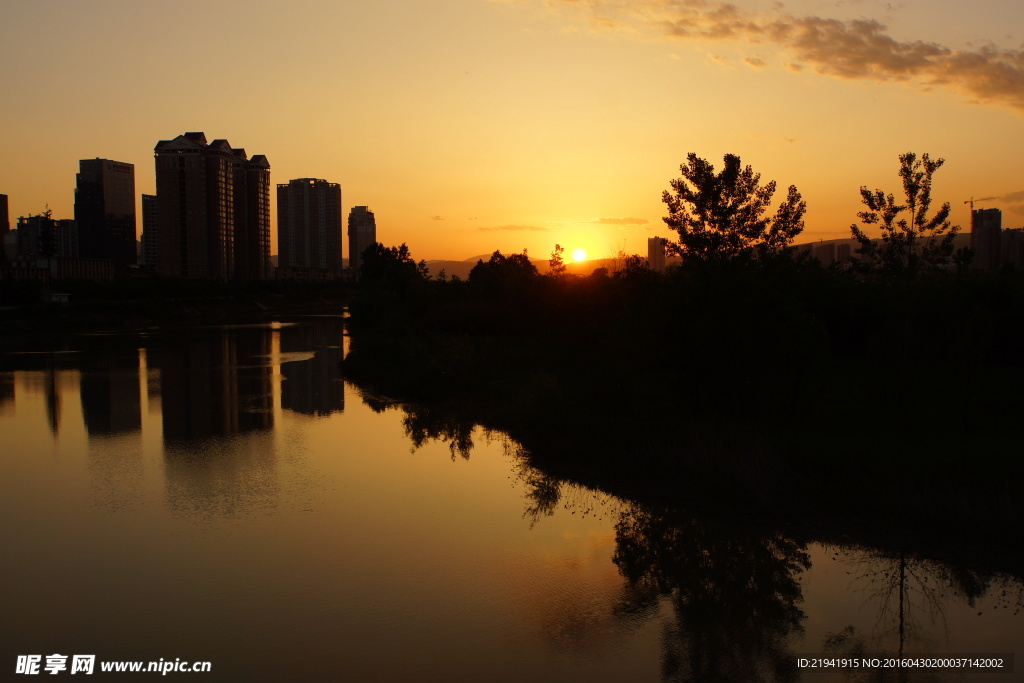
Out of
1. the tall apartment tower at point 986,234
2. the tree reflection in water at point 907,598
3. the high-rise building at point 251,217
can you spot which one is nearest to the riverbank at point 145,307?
the high-rise building at point 251,217

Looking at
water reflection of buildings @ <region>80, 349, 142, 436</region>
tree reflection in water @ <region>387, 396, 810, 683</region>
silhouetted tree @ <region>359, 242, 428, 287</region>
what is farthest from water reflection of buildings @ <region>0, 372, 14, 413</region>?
silhouetted tree @ <region>359, 242, 428, 287</region>

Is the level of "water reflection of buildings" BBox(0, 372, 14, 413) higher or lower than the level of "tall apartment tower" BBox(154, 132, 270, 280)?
lower

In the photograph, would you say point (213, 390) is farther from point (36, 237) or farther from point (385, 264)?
point (36, 237)

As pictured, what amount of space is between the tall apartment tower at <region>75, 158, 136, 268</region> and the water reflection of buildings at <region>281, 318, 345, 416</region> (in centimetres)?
15656

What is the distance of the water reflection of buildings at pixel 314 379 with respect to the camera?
937 inches

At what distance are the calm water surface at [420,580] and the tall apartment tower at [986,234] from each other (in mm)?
76489

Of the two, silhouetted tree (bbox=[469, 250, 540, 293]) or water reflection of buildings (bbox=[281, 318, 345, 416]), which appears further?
silhouetted tree (bbox=[469, 250, 540, 293])

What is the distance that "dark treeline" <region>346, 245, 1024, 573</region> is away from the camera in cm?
1154

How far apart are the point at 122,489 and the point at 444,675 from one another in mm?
8724

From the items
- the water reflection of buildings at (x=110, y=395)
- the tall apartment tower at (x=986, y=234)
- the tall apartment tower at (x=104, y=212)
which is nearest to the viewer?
the water reflection of buildings at (x=110, y=395)

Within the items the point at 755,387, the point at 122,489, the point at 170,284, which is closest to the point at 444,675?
the point at 122,489

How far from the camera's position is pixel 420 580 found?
31.3 feet

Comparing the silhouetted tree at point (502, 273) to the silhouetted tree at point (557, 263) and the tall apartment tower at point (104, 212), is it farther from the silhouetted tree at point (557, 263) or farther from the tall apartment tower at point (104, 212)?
the tall apartment tower at point (104, 212)

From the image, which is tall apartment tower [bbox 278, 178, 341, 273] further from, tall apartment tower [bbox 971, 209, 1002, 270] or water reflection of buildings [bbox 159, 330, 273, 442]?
water reflection of buildings [bbox 159, 330, 273, 442]
